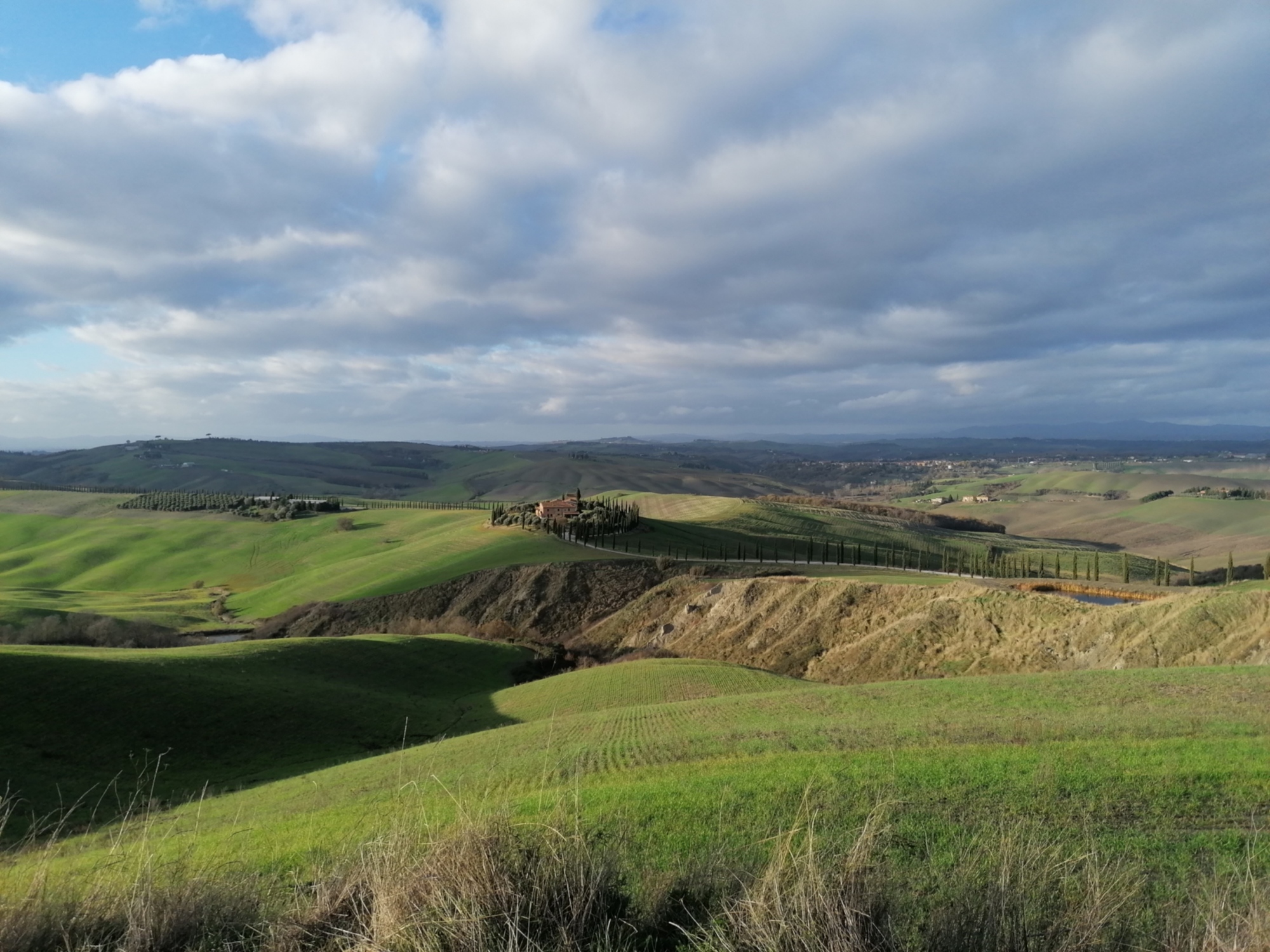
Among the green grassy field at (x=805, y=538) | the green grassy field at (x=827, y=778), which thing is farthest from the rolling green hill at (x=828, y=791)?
the green grassy field at (x=805, y=538)

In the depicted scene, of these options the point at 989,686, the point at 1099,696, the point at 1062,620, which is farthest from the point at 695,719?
the point at 1062,620

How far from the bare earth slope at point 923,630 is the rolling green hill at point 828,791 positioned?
34.7 ft

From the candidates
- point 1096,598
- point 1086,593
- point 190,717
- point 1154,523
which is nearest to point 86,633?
point 190,717

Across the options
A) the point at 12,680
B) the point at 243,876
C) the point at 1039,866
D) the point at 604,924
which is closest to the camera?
the point at 604,924

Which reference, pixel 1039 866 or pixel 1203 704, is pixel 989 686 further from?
pixel 1039 866

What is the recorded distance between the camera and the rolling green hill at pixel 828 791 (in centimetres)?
826

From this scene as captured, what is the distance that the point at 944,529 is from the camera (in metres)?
135

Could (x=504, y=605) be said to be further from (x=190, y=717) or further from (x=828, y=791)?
(x=828, y=791)

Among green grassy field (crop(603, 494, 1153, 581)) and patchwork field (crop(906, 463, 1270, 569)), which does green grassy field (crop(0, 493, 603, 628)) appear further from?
patchwork field (crop(906, 463, 1270, 569))

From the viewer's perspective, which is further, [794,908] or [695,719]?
[695,719]

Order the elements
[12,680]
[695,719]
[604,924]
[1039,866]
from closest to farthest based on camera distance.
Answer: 1. [604,924]
2. [1039,866]
3. [695,719]
4. [12,680]

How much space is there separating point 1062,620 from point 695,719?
2608 centimetres

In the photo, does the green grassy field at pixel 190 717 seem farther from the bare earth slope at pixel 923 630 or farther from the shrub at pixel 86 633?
the bare earth slope at pixel 923 630

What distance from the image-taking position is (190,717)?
3148 cm
